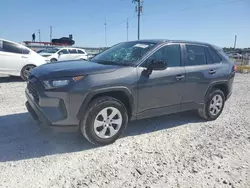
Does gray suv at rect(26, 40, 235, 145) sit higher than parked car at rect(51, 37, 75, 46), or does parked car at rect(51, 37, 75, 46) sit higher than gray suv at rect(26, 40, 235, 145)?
parked car at rect(51, 37, 75, 46)

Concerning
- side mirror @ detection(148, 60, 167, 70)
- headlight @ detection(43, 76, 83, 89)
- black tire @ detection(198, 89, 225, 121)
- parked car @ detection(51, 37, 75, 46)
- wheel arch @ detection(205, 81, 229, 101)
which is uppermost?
parked car @ detection(51, 37, 75, 46)

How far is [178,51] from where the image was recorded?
4.25 metres

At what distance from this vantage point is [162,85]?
3893mm

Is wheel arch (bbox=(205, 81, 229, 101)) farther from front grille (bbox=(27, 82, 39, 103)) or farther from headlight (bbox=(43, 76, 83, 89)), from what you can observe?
front grille (bbox=(27, 82, 39, 103))

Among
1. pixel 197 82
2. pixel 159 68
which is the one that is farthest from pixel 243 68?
pixel 159 68

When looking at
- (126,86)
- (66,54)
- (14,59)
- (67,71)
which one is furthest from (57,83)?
(66,54)

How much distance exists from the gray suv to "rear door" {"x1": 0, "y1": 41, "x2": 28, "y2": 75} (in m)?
4.99

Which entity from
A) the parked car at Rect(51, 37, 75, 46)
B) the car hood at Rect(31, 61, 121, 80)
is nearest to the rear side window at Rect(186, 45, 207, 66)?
the car hood at Rect(31, 61, 121, 80)

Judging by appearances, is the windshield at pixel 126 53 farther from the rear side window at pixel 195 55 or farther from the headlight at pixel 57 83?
the headlight at pixel 57 83

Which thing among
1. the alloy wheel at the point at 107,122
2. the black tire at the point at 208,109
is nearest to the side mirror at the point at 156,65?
the alloy wheel at the point at 107,122

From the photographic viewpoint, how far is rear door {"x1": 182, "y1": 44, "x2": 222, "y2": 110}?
431 cm

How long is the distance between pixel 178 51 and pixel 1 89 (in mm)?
5794

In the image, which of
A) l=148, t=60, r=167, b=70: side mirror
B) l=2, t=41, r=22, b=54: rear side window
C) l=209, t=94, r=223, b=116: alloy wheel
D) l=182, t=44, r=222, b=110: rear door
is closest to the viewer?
l=148, t=60, r=167, b=70: side mirror

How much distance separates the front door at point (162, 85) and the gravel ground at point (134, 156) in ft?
1.68
